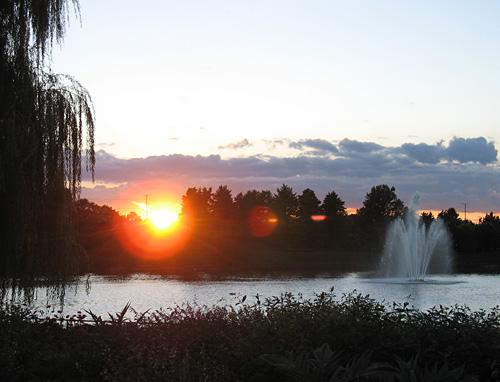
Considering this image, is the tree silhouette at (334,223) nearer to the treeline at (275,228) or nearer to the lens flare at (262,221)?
the treeline at (275,228)

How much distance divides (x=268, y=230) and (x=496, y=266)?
46707 mm

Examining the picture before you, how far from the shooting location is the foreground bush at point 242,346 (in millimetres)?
8109

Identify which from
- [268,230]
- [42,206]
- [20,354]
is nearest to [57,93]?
[42,206]

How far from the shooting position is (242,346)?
8891 mm

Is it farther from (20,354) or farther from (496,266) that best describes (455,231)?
(20,354)

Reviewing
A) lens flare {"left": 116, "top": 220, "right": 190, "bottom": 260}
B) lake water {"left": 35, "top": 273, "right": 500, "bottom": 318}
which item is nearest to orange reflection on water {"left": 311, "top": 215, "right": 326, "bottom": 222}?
lens flare {"left": 116, "top": 220, "right": 190, "bottom": 260}

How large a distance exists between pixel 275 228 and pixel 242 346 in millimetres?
95799

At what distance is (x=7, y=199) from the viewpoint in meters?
10.8

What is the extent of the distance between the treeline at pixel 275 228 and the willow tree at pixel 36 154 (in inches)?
1916

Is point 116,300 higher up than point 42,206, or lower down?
lower down

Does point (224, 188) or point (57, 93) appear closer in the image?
point (57, 93)

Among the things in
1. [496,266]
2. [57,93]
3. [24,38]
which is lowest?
[496,266]

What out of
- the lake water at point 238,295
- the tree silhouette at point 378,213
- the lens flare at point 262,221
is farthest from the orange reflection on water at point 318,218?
the lake water at point 238,295

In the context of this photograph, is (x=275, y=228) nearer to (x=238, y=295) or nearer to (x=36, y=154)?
(x=238, y=295)
